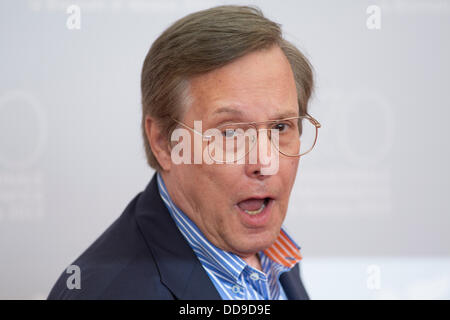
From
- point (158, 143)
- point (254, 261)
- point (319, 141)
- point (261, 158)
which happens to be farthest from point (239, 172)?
point (319, 141)

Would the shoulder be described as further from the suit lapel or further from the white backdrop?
the white backdrop

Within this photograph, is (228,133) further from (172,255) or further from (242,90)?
(172,255)

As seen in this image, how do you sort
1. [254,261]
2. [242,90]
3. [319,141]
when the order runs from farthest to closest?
[319,141] → [254,261] → [242,90]

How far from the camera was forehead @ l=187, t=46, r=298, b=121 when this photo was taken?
1.23 metres

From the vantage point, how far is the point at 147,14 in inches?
69.7

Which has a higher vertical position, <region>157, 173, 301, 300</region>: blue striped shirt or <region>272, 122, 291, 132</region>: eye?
<region>272, 122, 291, 132</region>: eye

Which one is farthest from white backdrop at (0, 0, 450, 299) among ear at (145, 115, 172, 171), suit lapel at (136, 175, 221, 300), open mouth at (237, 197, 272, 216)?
open mouth at (237, 197, 272, 216)

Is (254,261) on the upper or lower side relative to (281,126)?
lower

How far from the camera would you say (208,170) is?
1288mm

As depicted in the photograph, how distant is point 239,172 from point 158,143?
295 mm

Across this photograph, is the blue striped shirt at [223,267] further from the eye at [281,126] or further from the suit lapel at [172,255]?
the eye at [281,126]
